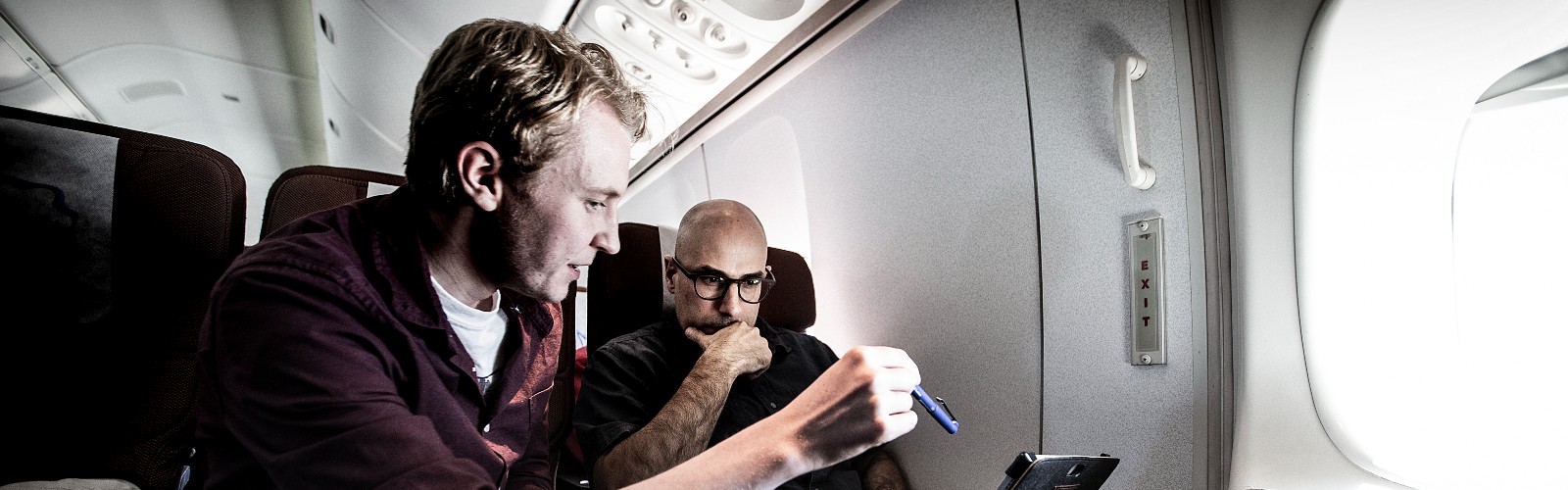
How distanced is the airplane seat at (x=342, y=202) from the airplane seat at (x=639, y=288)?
0.07 m

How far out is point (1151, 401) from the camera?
1185 millimetres

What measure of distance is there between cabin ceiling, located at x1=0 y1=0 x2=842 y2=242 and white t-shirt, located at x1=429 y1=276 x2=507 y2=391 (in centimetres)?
43

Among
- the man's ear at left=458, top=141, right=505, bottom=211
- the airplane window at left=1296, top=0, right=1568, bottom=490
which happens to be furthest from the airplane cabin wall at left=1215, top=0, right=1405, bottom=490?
the man's ear at left=458, top=141, right=505, bottom=211

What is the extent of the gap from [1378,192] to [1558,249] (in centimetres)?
24

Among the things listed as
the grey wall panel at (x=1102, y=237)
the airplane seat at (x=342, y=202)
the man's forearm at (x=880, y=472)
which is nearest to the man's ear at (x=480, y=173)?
the airplane seat at (x=342, y=202)

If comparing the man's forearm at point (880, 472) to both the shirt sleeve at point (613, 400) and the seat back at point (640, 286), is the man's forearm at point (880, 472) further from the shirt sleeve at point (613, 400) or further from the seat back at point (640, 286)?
the shirt sleeve at point (613, 400)

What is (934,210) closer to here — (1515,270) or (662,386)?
(662,386)

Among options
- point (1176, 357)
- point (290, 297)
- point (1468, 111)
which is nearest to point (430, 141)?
point (290, 297)

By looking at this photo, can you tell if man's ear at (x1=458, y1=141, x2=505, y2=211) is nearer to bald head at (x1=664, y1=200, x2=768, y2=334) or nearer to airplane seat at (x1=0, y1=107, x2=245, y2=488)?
bald head at (x1=664, y1=200, x2=768, y2=334)

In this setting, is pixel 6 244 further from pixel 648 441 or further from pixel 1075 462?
pixel 1075 462

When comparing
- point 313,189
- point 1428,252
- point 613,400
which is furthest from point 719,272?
point 1428,252

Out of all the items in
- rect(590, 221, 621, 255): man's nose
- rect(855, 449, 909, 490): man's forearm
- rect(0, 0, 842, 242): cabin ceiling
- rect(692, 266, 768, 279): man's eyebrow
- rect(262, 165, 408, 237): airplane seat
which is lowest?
rect(855, 449, 909, 490): man's forearm

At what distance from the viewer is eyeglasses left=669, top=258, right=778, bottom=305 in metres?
1.19

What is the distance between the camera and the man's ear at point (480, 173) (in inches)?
36.3
